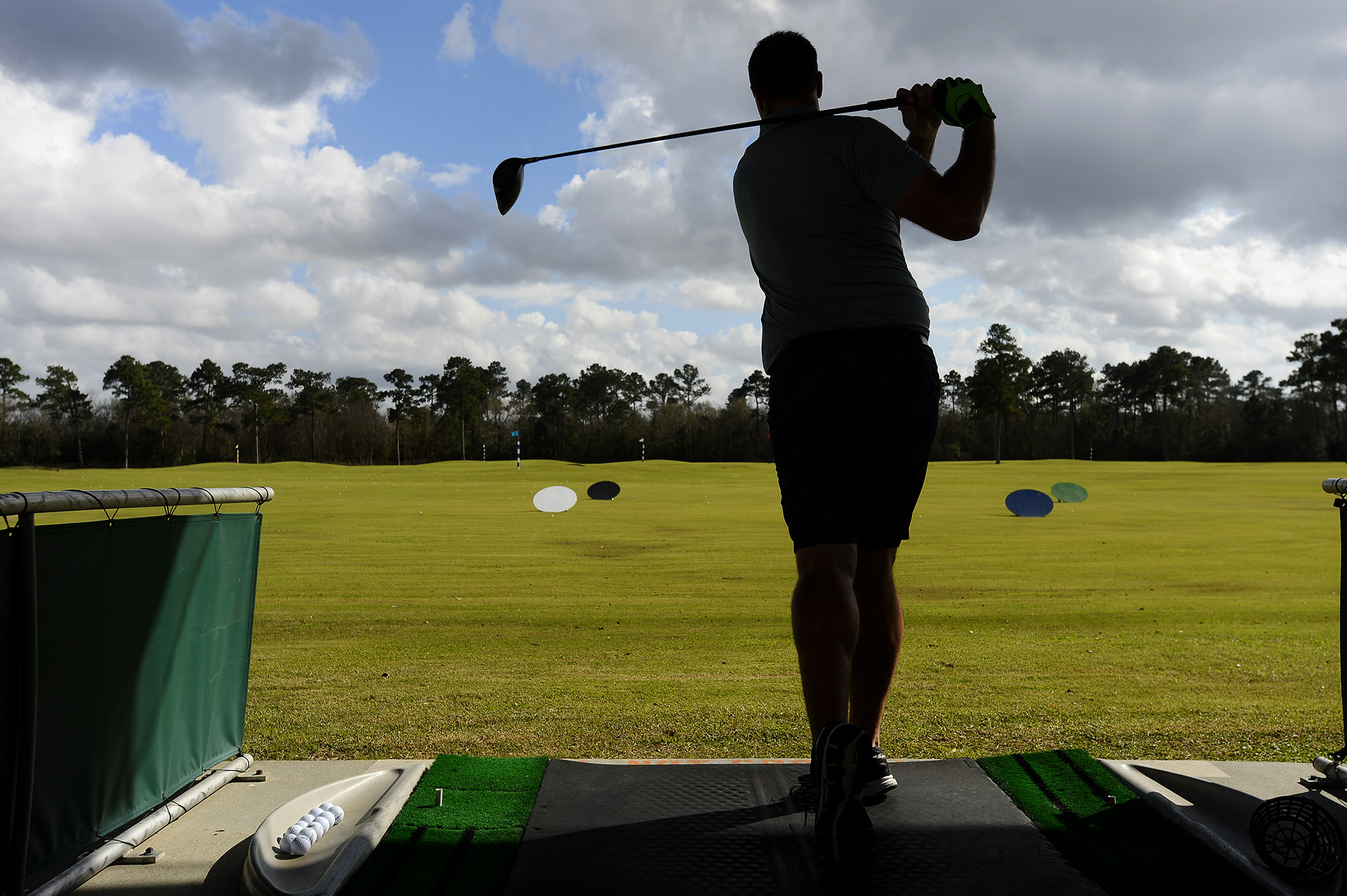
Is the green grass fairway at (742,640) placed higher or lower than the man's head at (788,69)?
lower

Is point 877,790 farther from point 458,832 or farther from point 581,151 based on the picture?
point 581,151

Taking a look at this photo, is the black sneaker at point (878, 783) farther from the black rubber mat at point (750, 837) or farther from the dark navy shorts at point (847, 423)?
the dark navy shorts at point (847, 423)

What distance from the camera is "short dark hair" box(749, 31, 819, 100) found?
230 centimetres

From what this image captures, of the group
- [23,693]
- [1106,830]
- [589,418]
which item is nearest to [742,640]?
[1106,830]

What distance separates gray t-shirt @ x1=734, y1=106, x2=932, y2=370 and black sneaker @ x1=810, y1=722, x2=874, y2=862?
36.3 inches

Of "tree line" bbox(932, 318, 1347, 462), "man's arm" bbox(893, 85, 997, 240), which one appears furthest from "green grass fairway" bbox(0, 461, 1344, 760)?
"tree line" bbox(932, 318, 1347, 462)

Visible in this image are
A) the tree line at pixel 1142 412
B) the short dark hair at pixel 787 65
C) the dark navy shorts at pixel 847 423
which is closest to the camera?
the dark navy shorts at pixel 847 423

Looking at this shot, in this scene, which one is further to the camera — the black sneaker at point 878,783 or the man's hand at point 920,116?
→ the black sneaker at point 878,783

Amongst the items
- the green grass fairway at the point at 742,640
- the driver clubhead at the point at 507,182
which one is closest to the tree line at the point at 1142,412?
the green grass fairway at the point at 742,640

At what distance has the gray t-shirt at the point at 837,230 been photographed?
2139mm

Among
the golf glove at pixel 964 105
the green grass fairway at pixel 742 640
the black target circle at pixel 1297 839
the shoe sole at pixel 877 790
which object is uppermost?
the golf glove at pixel 964 105

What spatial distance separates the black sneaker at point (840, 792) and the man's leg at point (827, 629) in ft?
0.63

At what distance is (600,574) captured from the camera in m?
10.8

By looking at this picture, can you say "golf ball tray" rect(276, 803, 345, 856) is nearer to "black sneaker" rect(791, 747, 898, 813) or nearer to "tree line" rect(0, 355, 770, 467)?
"black sneaker" rect(791, 747, 898, 813)
